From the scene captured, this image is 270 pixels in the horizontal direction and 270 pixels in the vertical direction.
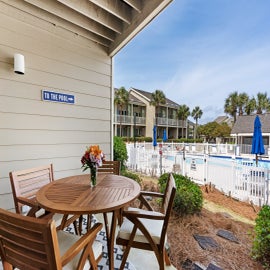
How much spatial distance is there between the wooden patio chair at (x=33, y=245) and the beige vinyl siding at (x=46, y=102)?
1.53 m

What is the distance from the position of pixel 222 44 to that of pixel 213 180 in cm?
1039

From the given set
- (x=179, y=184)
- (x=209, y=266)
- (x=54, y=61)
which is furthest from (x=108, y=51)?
(x=209, y=266)

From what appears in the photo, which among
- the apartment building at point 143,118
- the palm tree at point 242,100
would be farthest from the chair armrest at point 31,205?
the palm tree at point 242,100

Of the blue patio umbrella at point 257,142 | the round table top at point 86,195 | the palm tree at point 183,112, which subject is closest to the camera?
the round table top at point 86,195

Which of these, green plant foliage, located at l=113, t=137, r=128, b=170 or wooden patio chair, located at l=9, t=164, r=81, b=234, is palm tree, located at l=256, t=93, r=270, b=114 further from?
wooden patio chair, located at l=9, t=164, r=81, b=234

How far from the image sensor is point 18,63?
7.52ft

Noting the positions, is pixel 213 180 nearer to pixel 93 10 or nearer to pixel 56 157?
pixel 56 157

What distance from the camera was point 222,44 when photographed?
1170 cm

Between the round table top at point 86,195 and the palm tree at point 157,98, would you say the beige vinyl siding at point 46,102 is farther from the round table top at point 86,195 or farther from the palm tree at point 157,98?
the palm tree at point 157,98

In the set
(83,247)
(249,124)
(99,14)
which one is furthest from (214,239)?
(249,124)

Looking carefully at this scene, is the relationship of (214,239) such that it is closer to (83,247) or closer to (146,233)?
(146,233)

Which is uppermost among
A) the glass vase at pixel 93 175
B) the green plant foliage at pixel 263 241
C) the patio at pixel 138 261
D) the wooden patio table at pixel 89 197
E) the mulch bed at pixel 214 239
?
the glass vase at pixel 93 175

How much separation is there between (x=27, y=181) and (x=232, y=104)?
2779cm

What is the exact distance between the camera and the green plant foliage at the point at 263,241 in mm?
1882
